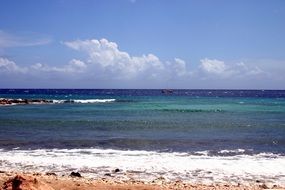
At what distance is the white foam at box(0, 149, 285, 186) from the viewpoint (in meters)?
14.0

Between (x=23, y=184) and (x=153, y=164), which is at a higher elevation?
(x=23, y=184)

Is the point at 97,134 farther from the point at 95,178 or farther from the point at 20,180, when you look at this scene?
the point at 20,180

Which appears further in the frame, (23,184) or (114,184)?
(114,184)

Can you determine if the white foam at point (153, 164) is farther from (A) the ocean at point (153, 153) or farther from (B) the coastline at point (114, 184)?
(B) the coastline at point (114, 184)

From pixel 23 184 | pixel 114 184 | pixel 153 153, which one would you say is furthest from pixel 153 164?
pixel 23 184

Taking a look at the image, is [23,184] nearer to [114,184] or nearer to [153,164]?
[114,184]

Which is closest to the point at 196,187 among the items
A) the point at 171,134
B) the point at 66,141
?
the point at 66,141

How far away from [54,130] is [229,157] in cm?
1531

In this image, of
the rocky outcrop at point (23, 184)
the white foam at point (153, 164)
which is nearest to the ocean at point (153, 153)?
the white foam at point (153, 164)

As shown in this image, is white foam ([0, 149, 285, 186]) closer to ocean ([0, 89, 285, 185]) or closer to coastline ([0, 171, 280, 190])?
ocean ([0, 89, 285, 185])

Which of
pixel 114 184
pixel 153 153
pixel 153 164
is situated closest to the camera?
pixel 114 184

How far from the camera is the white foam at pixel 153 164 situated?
13977 millimetres

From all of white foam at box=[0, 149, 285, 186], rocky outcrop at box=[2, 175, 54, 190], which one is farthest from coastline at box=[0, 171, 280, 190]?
rocky outcrop at box=[2, 175, 54, 190]

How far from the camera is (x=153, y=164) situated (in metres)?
15.9
